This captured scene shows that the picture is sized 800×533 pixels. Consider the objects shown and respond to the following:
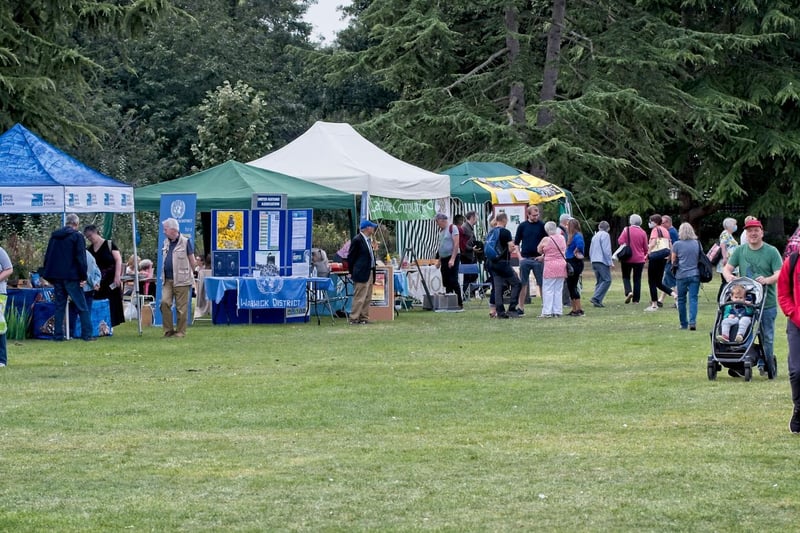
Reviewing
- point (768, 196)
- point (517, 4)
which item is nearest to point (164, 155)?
point (517, 4)

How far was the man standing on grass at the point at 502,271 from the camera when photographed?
79.6ft

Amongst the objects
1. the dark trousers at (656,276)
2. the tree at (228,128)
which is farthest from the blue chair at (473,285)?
the tree at (228,128)

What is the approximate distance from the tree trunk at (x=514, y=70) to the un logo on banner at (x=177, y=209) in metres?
22.9

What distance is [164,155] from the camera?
2197 inches

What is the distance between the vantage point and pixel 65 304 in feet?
66.3

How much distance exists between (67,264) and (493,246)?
25.4 ft

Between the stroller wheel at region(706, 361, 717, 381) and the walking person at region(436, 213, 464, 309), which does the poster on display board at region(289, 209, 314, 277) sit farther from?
the stroller wheel at region(706, 361, 717, 381)

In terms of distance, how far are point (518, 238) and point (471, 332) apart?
4.88 meters

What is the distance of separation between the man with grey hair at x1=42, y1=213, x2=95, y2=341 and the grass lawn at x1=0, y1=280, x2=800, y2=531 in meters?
1.39

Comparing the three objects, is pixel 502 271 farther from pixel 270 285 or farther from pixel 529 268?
pixel 270 285

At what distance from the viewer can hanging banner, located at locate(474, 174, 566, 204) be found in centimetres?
2925

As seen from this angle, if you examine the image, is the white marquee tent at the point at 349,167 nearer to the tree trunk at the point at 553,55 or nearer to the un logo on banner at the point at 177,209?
the un logo on banner at the point at 177,209

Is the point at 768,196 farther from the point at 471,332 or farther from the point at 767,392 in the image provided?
the point at 767,392

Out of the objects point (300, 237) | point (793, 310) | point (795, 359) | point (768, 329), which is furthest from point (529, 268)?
point (793, 310)
